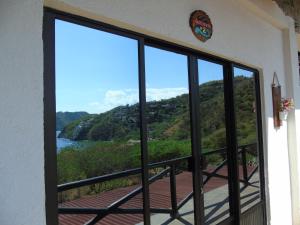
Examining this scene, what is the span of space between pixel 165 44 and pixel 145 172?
0.96 meters

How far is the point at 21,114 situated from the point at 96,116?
67cm

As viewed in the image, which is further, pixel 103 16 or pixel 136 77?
pixel 136 77

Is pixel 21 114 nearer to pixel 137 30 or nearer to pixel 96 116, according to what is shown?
pixel 96 116

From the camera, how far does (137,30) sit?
2480 mm

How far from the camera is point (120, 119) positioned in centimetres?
247

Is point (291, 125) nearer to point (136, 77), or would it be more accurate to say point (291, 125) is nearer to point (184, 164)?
point (184, 164)

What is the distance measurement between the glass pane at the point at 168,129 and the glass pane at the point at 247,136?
94 centimetres

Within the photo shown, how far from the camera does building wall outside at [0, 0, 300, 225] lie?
5.25 ft

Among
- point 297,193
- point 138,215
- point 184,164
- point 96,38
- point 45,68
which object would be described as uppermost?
point 96,38

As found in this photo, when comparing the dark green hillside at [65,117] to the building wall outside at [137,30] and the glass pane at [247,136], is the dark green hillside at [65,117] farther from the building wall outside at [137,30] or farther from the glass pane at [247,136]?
the glass pane at [247,136]

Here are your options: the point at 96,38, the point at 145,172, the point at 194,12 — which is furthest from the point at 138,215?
the point at 194,12

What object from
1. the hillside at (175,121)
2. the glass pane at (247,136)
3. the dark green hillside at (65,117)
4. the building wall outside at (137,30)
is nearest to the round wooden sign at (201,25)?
the building wall outside at (137,30)


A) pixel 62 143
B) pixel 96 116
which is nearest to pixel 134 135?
pixel 96 116

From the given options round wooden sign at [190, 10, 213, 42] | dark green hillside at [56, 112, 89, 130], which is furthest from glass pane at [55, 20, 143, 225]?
round wooden sign at [190, 10, 213, 42]
